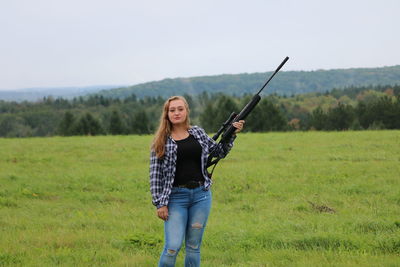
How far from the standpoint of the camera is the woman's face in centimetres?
502

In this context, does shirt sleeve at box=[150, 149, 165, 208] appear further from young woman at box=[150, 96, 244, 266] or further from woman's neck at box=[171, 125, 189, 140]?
woman's neck at box=[171, 125, 189, 140]

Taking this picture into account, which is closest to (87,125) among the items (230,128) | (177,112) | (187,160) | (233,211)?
(233,211)

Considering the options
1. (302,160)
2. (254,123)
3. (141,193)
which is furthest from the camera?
(254,123)

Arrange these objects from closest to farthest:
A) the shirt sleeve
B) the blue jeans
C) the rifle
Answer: the blue jeans, the shirt sleeve, the rifle

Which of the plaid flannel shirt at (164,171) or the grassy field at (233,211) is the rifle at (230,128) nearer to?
the plaid flannel shirt at (164,171)

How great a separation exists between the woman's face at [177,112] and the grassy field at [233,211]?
259 centimetres

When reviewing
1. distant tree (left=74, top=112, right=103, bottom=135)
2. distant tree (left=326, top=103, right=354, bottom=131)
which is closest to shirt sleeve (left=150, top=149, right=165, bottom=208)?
distant tree (left=326, top=103, right=354, bottom=131)

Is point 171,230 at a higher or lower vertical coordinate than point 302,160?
higher

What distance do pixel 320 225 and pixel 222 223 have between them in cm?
191

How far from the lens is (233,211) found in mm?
10352

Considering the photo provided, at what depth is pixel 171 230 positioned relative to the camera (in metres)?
4.80

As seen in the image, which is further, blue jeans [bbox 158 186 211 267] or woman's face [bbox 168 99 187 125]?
woman's face [bbox 168 99 187 125]

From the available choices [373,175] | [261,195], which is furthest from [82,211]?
[373,175]

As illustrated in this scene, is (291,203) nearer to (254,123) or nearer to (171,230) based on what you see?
(171,230)
